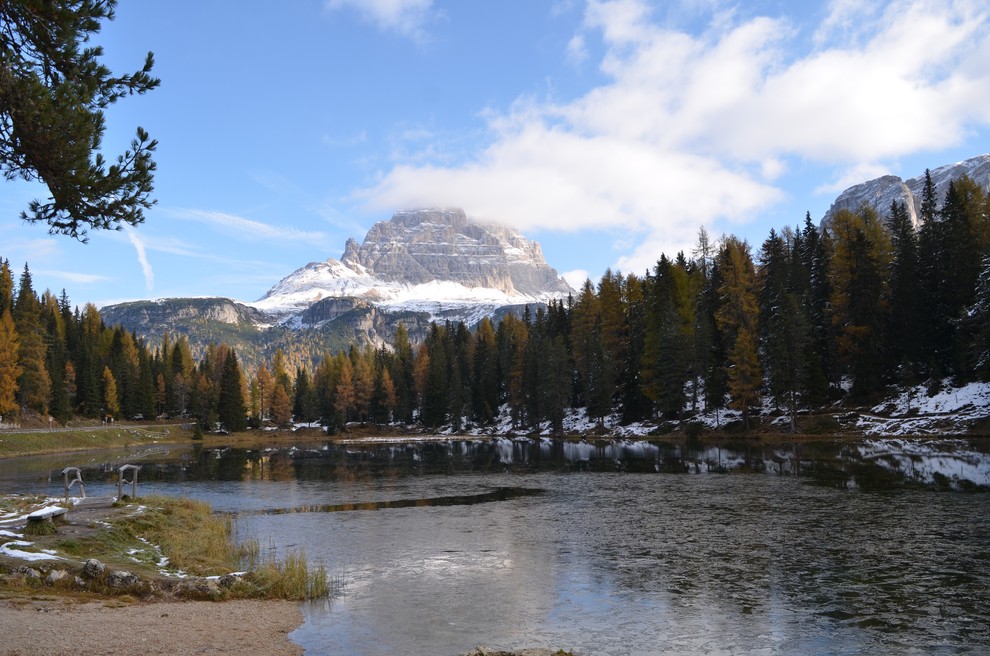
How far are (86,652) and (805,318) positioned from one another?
84188 millimetres

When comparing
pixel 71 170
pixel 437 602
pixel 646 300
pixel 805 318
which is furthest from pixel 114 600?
pixel 646 300

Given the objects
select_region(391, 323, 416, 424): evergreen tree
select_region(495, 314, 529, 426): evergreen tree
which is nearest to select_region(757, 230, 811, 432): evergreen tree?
select_region(495, 314, 529, 426): evergreen tree

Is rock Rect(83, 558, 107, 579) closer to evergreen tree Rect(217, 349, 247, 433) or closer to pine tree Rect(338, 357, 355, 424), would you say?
evergreen tree Rect(217, 349, 247, 433)

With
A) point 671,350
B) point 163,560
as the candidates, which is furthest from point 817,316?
point 163,560

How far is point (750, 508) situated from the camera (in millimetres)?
33531

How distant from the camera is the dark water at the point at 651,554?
15789 mm

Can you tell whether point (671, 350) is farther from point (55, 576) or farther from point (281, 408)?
point (281, 408)

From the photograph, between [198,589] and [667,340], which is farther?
[667,340]

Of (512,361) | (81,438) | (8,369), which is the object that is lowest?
(81,438)

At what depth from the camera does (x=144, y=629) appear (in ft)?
47.6

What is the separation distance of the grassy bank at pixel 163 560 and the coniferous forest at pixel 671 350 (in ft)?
223

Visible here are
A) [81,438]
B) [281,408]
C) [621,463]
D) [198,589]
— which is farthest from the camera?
[281,408]

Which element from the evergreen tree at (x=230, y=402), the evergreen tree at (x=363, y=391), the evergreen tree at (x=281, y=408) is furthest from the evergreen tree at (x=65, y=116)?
the evergreen tree at (x=281, y=408)

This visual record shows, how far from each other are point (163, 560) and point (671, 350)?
78.8 metres
